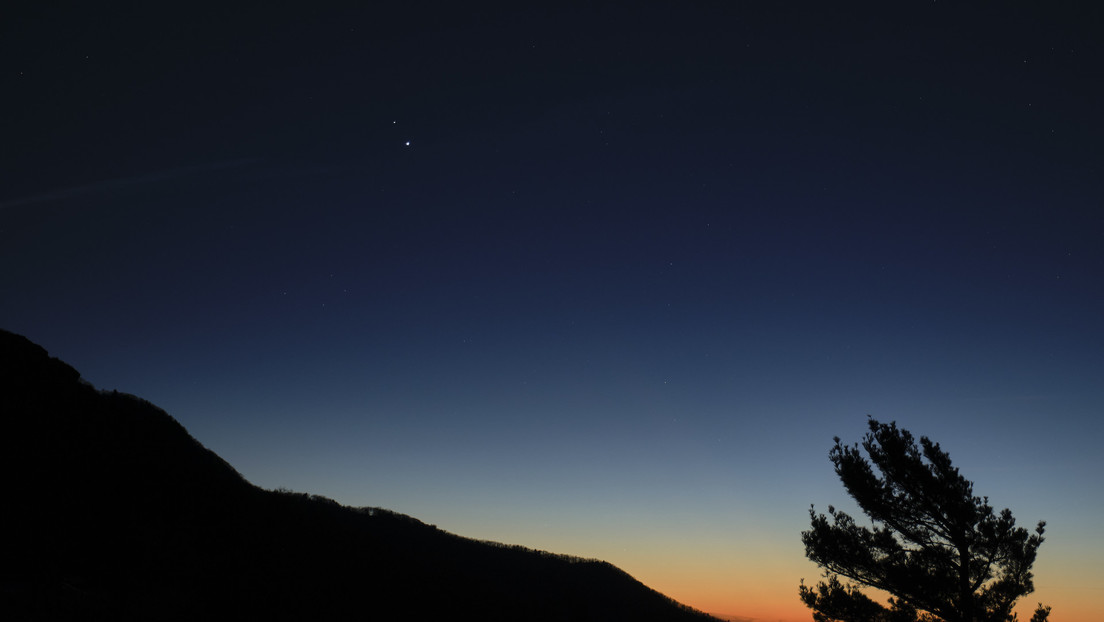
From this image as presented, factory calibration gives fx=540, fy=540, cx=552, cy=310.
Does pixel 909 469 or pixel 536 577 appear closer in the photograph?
pixel 909 469

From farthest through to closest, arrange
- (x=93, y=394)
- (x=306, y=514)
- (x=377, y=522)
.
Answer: (x=377, y=522), (x=306, y=514), (x=93, y=394)

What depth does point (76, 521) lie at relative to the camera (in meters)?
25.2

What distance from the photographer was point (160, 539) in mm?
28094

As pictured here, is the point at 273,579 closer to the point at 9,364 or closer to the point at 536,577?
the point at 9,364

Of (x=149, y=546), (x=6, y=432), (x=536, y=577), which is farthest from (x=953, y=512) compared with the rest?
(x=536, y=577)

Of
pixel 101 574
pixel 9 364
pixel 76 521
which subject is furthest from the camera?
pixel 9 364

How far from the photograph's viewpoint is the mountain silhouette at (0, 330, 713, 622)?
21172mm

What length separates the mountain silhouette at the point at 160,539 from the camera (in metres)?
21.2

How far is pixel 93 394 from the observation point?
4244 cm

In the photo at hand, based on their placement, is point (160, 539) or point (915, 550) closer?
point (915, 550)

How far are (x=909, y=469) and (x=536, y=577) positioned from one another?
66.1m

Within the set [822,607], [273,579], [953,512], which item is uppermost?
[953,512]

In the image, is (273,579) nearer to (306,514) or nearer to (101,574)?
(101,574)

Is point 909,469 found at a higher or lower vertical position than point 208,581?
higher
